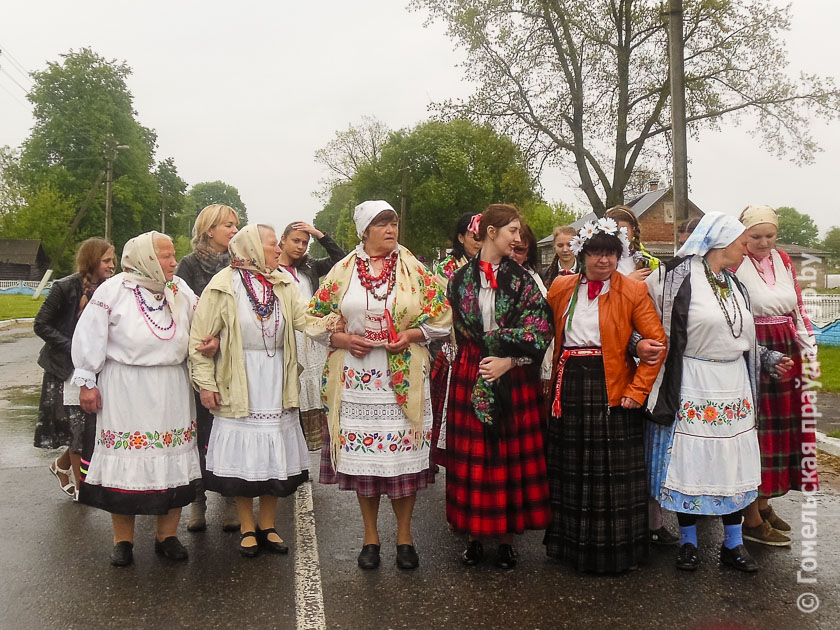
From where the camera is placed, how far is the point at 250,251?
435 centimetres

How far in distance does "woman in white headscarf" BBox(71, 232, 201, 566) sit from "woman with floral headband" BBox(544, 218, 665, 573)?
7.21ft

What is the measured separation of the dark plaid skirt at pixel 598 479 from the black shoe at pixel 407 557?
0.83m

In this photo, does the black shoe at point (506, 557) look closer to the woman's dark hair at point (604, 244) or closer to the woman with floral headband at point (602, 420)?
the woman with floral headband at point (602, 420)

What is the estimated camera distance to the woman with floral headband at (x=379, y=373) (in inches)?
160

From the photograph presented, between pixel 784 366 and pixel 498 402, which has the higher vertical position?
pixel 784 366

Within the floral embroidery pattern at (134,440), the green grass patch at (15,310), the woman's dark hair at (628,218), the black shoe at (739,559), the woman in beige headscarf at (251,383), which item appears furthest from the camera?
the green grass patch at (15,310)

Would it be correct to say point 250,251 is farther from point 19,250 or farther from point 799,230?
point 799,230

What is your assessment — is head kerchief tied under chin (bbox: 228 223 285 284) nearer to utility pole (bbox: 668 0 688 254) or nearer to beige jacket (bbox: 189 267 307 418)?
beige jacket (bbox: 189 267 307 418)

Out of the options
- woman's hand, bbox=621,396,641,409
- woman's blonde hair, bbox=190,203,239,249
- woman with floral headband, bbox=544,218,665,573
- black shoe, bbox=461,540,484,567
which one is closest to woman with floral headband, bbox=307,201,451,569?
black shoe, bbox=461,540,484,567

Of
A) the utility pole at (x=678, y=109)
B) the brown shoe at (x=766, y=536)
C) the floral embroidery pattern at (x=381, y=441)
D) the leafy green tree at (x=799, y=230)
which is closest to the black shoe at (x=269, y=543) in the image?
the floral embroidery pattern at (x=381, y=441)

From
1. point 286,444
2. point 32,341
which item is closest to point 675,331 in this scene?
point 286,444

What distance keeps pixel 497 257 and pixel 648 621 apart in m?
2.04

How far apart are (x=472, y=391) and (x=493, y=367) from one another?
23 centimetres

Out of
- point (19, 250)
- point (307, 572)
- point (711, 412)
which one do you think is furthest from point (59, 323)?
point (19, 250)
